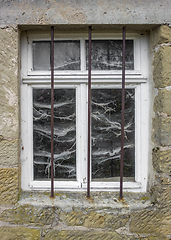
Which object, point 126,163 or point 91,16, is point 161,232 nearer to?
point 126,163

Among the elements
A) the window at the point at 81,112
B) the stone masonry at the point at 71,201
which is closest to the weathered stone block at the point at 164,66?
the stone masonry at the point at 71,201

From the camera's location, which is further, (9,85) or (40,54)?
(40,54)

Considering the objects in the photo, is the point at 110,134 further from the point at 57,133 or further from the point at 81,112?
the point at 57,133

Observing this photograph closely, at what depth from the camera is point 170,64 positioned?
1353mm

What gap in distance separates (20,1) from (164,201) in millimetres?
1785

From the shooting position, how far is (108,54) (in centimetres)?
153

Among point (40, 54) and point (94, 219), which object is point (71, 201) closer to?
point (94, 219)

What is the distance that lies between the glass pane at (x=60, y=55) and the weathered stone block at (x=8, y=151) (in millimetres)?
625

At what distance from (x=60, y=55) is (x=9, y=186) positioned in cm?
109

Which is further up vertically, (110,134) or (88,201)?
(110,134)

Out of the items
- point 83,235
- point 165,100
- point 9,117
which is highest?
point 165,100

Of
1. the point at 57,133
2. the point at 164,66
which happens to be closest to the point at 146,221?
the point at 57,133

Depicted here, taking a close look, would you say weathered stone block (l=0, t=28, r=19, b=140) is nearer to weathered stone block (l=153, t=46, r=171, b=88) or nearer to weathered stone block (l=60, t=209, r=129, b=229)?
weathered stone block (l=60, t=209, r=129, b=229)

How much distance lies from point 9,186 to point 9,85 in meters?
0.75
